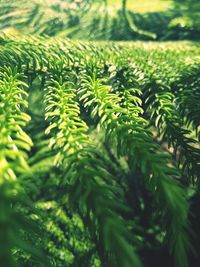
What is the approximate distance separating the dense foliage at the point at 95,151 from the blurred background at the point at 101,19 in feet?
1.70

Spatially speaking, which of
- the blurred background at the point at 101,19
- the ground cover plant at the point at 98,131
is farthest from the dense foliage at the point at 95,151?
the blurred background at the point at 101,19

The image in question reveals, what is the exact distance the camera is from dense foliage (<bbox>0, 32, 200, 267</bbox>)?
20.3 inches

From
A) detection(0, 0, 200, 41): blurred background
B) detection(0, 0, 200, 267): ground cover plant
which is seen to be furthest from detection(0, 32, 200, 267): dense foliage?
detection(0, 0, 200, 41): blurred background

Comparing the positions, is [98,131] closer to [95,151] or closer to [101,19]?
[95,151]

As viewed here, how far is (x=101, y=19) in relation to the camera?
7.70ft

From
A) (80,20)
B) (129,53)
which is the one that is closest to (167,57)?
(129,53)

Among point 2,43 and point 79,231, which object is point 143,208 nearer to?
point 79,231

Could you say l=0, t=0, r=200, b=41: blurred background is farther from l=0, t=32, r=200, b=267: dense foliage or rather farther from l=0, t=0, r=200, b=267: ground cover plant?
l=0, t=32, r=200, b=267: dense foliage

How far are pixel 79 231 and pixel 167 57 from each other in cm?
105

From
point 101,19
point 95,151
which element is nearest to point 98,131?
point 95,151

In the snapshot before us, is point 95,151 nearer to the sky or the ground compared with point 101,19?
nearer to the ground

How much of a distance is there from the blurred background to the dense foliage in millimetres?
519

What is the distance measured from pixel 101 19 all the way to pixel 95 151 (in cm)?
195

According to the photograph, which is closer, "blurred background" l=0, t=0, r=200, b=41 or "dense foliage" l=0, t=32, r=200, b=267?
"dense foliage" l=0, t=32, r=200, b=267
